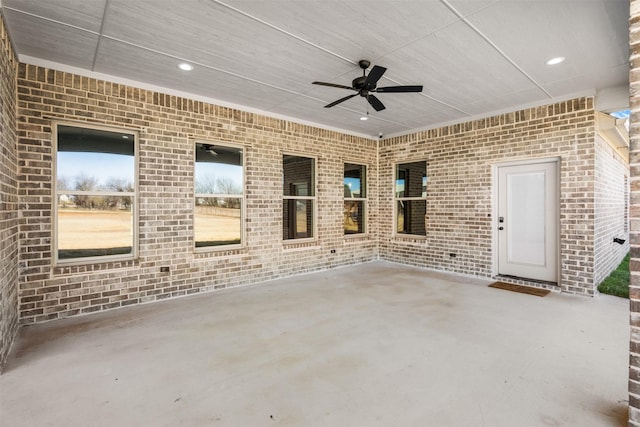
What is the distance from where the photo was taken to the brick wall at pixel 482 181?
15.0ft

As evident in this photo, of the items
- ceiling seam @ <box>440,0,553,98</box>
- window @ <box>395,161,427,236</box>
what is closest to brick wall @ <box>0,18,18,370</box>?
ceiling seam @ <box>440,0,553,98</box>

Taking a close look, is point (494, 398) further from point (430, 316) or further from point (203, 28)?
point (203, 28)

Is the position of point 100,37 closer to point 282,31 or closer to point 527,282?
point 282,31

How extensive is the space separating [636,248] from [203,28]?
386 centimetres

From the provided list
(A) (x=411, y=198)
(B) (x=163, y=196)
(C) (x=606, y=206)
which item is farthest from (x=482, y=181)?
(B) (x=163, y=196)

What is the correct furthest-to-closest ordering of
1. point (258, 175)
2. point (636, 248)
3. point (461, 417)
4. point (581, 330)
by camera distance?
point (258, 175) < point (581, 330) < point (461, 417) < point (636, 248)

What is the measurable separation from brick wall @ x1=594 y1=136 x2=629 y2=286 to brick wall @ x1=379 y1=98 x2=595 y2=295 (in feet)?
0.87

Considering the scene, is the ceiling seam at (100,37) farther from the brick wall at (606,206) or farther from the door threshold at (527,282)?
the door threshold at (527,282)

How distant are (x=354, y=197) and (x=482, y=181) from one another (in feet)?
9.01

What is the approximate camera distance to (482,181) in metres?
5.71

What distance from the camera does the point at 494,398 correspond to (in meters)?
2.14

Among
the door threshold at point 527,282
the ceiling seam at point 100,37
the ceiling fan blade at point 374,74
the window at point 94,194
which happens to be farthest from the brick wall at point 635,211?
A: the window at point 94,194

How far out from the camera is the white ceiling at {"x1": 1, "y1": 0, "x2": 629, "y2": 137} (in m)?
2.68

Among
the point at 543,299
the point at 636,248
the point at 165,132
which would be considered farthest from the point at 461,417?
the point at 165,132
